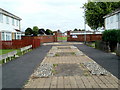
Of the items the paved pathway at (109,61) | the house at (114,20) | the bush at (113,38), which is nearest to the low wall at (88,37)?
the house at (114,20)

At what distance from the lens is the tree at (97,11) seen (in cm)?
4753

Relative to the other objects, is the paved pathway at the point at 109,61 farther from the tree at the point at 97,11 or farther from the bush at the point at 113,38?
the tree at the point at 97,11

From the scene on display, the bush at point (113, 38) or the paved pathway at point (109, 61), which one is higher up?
the bush at point (113, 38)

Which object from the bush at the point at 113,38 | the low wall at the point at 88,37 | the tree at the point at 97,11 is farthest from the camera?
the low wall at the point at 88,37

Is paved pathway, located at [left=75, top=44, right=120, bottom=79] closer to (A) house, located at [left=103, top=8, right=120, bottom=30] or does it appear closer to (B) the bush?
(B) the bush

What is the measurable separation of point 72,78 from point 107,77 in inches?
57.4

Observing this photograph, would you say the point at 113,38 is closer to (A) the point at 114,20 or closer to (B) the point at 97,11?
(A) the point at 114,20

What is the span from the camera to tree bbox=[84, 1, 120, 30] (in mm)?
47531

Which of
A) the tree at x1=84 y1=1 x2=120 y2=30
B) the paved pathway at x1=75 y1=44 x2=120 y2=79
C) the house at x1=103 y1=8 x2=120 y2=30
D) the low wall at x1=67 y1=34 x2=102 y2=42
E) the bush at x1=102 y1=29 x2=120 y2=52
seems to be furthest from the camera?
the low wall at x1=67 y1=34 x2=102 y2=42

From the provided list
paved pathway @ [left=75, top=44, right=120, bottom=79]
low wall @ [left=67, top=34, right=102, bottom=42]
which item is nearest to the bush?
paved pathway @ [left=75, top=44, right=120, bottom=79]

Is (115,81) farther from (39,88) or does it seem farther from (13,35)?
(13,35)

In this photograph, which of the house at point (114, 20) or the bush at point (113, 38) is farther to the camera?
the house at point (114, 20)

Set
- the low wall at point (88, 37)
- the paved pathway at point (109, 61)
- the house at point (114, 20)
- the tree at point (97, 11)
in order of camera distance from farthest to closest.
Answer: the low wall at point (88, 37) → the tree at point (97, 11) → the house at point (114, 20) → the paved pathway at point (109, 61)

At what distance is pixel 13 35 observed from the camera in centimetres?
3869
